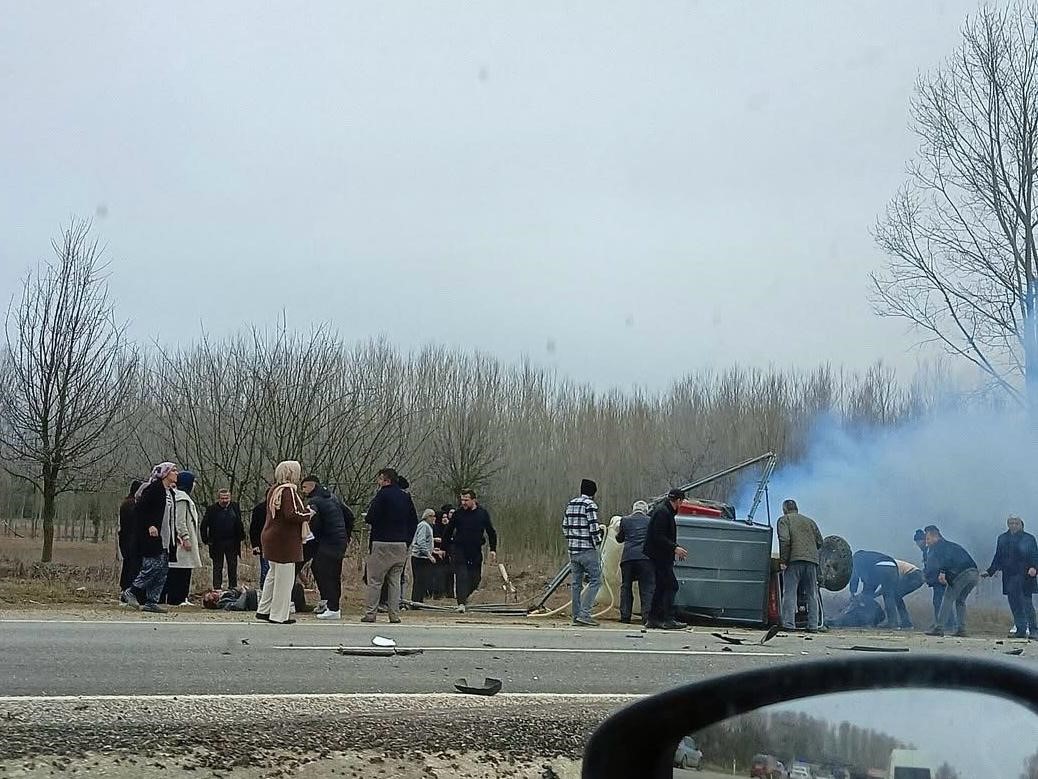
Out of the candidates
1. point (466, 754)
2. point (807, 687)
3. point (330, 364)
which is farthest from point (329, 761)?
point (330, 364)

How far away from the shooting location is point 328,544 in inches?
529

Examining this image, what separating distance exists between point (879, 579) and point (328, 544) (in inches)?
309

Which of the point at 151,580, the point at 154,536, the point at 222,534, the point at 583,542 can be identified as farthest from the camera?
the point at 222,534

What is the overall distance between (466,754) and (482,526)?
35.9ft

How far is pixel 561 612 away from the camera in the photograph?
16.4 meters

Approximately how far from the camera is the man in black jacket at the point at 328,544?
1345 centimetres

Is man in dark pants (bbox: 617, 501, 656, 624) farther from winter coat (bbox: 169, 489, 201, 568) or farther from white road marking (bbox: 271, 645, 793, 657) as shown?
winter coat (bbox: 169, 489, 201, 568)

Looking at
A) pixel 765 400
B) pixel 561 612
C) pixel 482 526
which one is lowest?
pixel 561 612

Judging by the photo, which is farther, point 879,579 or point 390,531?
point 879,579

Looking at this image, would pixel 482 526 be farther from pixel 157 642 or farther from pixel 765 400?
pixel 765 400

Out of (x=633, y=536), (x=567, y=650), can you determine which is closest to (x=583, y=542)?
(x=633, y=536)

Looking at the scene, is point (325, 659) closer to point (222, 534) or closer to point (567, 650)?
point (567, 650)

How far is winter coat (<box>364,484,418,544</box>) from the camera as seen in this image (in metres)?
12.7

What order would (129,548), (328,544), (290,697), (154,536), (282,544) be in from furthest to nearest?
(129,548), (328,544), (154,536), (282,544), (290,697)
